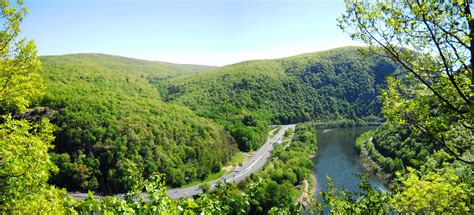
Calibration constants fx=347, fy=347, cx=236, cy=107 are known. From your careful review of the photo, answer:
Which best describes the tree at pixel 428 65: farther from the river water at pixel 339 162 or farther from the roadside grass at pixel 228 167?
the roadside grass at pixel 228 167

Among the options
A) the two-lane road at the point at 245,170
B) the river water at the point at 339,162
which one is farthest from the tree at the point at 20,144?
the two-lane road at the point at 245,170

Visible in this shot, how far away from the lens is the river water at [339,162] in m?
71.0

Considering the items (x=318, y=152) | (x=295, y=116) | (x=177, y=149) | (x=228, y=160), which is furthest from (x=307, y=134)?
(x=295, y=116)

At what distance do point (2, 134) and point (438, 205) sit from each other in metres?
12.8

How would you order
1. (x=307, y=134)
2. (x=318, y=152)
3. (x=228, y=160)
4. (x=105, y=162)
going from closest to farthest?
(x=105, y=162), (x=228, y=160), (x=318, y=152), (x=307, y=134)

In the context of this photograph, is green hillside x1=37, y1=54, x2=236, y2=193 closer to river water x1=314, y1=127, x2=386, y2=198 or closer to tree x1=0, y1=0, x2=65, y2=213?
river water x1=314, y1=127, x2=386, y2=198

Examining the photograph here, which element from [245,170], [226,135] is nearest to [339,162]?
[245,170]

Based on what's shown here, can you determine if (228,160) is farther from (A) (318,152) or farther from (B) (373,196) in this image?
(B) (373,196)

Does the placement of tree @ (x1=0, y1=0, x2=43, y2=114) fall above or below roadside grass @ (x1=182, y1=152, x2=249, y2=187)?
above

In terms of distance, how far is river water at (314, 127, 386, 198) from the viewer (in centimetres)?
7100

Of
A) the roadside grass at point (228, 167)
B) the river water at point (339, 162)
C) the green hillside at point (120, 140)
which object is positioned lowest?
the roadside grass at point (228, 167)

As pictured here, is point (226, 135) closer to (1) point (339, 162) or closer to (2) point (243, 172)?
(2) point (243, 172)

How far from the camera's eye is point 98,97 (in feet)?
336

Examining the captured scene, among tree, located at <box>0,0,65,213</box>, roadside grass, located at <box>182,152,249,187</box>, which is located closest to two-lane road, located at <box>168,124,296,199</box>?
roadside grass, located at <box>182,152,249,187</box>
